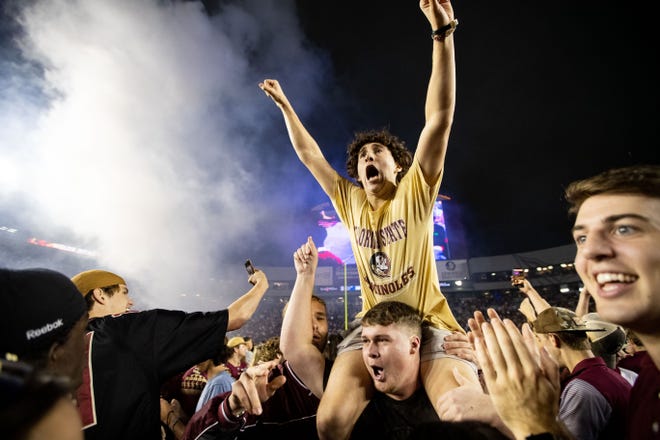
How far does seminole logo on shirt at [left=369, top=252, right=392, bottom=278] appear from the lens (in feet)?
9.79

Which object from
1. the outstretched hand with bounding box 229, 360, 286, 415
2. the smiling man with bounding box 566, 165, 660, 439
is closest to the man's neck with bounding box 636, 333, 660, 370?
the smiling man with bounding box 566, 165, 660, 439

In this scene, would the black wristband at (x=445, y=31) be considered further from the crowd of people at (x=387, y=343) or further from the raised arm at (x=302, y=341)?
the raised arm at (x=302, y=341)

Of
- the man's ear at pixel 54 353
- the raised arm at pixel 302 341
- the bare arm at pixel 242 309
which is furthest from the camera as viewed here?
the bare arm at pixel 242 309

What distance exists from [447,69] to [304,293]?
228cm

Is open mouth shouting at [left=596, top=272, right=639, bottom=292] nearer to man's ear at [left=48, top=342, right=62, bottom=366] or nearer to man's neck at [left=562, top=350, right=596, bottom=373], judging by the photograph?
man's neck at [left=562, top=350, right=596, bottom=373]

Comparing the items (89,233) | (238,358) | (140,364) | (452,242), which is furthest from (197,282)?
(140,364)

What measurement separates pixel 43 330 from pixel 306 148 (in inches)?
111

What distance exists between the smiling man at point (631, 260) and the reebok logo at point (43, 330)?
9.41ft

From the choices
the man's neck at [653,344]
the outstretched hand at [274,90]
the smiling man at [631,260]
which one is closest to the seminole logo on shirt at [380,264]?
the smiling man at [631,260]

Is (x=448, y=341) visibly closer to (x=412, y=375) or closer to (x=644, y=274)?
(x=412, y=375)

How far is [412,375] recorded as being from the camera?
2.71 meters

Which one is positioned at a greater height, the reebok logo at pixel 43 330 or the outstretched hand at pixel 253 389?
the reebok logo at pixel 43 330

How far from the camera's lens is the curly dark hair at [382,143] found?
3.86 metres

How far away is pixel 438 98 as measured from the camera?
265cm
